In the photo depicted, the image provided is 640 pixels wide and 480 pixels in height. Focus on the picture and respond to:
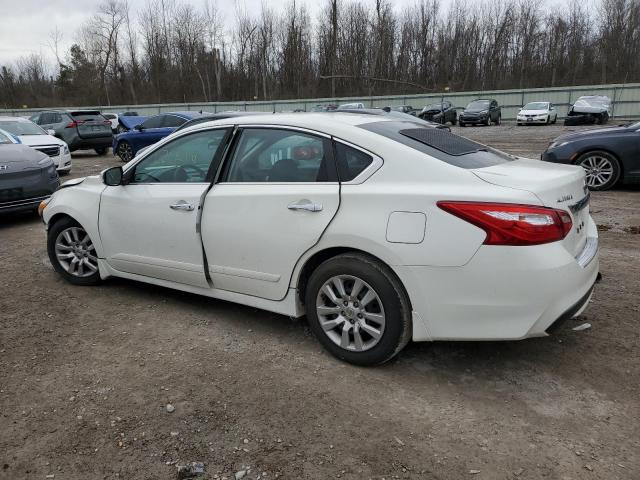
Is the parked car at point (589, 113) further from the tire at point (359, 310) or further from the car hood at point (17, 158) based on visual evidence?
the tire at point (359, 310)

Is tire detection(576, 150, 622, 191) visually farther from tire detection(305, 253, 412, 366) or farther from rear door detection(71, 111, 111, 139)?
rear door detection(71, 111, 111, 139)

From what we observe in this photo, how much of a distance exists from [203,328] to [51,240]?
2095 millimetres

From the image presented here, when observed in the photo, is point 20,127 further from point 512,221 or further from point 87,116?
point 512,221

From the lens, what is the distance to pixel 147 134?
15.7m

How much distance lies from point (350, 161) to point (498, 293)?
1.19m

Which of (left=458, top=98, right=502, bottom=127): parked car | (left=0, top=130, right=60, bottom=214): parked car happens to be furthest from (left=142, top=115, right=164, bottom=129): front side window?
(left=458, top=98, right=502, bottom=127): parked car

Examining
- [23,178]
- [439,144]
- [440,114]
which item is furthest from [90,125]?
[440,114]

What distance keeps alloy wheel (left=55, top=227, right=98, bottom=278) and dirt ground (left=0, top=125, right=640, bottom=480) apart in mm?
570

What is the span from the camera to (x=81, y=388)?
10.2 feet

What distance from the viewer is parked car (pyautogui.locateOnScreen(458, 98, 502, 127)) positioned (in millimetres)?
31219

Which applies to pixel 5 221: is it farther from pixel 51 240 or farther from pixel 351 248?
pixel 351 248

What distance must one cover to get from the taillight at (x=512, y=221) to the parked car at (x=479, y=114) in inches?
1199

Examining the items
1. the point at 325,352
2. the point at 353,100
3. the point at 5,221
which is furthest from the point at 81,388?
the point at 353,100

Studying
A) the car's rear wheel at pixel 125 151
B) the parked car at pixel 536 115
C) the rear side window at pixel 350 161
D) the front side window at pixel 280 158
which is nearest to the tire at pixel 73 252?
the front side window at pixel 280 158
